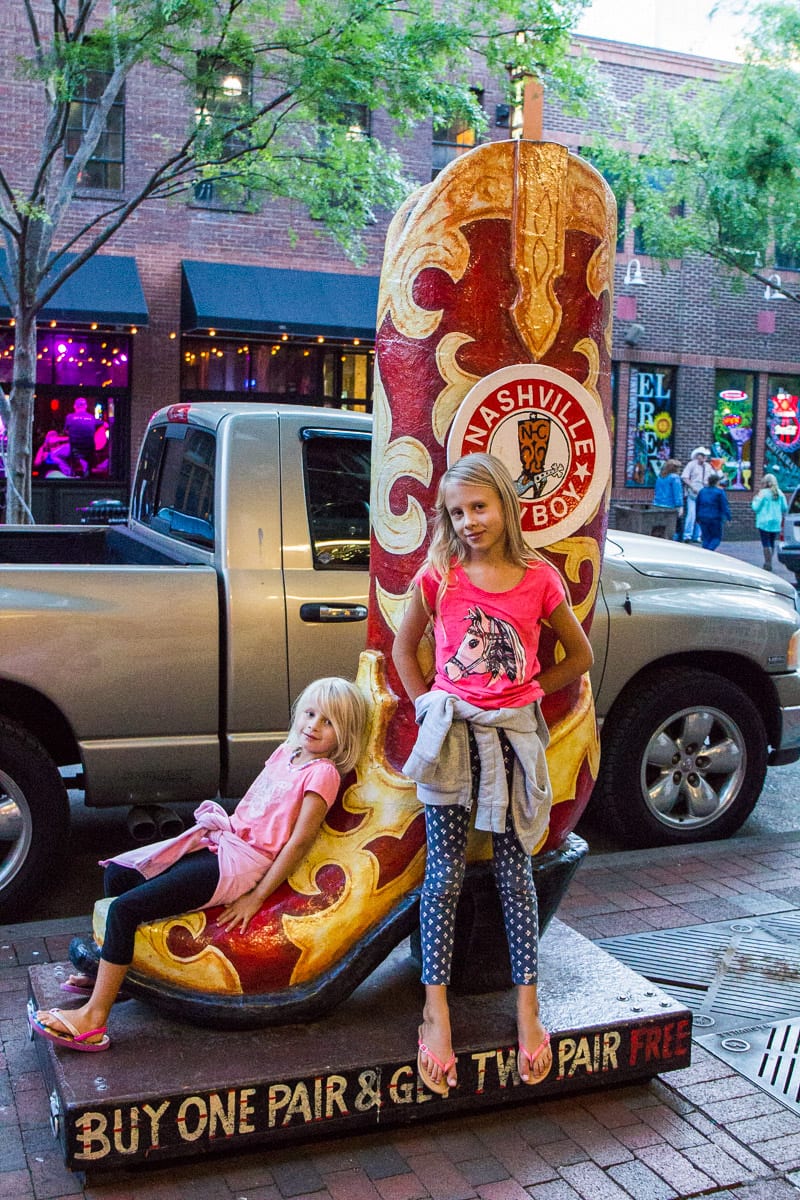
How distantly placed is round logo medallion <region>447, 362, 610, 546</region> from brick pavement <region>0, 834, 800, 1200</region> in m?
1.57

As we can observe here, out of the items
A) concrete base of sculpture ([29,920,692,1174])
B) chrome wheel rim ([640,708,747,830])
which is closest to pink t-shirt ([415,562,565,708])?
concrete base of sculpture ([29,920,692,1174])

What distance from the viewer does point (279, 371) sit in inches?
758

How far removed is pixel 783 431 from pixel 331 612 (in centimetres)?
2111

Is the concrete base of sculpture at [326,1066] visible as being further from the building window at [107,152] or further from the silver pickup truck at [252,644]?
the building window at [107,152]

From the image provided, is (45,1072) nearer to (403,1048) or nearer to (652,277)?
(403,1048)

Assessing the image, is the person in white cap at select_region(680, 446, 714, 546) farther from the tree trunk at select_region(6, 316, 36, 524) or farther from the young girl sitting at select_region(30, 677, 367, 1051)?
the young girl sitting at select_region(30, 677, 367, 1051)

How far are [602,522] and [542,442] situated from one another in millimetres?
372

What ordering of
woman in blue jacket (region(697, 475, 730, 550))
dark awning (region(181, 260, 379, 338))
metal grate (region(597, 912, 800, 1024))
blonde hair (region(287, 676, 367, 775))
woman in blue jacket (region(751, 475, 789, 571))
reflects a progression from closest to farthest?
blonde hair (region(287, 676, 367, 775))
metal grate (region(597, 912, 800, 1024))
woman in blue jacket (region(697, 475, 730, 550))
woman in blue jacket (region(751, 475, 789, 571))
dark awning (region(181, 260, 379, 338))

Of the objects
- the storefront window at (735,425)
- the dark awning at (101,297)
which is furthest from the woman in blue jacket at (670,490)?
the dark awning at (101,297)

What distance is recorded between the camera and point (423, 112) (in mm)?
12117

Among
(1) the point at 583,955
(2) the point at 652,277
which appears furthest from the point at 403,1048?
(2) the point at 652,277

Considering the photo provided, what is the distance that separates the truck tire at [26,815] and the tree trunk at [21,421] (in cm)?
734

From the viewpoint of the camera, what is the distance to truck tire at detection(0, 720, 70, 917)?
4.62 metres

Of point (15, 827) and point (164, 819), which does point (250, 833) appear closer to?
point (15, 827)
